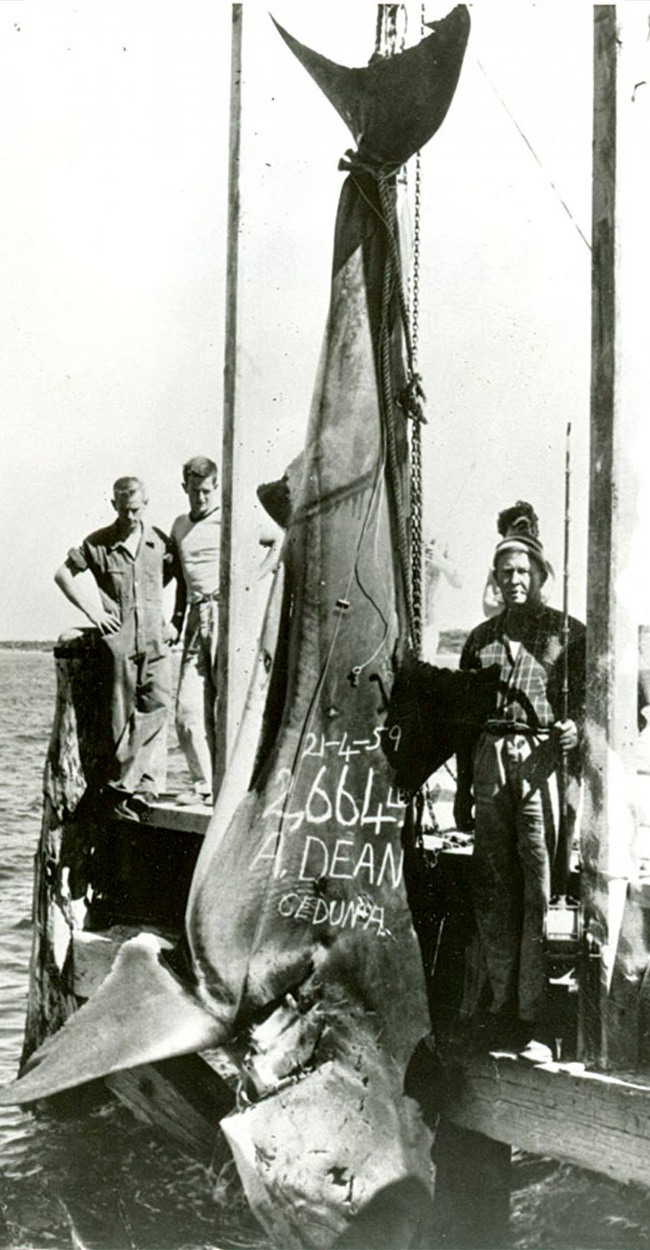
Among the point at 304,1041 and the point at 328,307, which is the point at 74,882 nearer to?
the point at 304,1041

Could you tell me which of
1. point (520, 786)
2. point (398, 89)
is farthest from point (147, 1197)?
point (398, 89)

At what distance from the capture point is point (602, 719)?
4.58 metres

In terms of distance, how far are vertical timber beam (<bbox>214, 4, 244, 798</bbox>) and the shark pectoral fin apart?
1757mm

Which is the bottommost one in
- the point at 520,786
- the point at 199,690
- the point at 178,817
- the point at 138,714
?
Result: the point at 178,817

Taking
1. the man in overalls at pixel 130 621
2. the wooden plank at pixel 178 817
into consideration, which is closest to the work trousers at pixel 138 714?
the man in overalls at pixel 130 621

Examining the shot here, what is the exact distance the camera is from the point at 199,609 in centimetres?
758

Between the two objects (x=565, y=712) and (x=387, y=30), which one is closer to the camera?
(x=565, y=712)

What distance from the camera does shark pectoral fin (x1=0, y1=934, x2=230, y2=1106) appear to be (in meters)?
4.65

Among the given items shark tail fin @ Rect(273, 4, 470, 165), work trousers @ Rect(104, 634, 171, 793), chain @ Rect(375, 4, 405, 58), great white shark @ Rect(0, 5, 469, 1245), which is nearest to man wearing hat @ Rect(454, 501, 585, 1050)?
great white shark @ Rect(0, 5, 469, 1245)

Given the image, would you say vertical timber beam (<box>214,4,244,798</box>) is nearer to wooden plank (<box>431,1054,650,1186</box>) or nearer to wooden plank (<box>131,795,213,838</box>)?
wooden plank (<box>131,795,213,838</box>)

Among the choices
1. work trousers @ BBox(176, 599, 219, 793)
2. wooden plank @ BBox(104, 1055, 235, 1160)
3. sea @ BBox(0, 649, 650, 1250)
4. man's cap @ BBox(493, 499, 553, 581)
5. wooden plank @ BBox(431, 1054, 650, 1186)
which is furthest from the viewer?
work trousers @ BBox(176, 599, 219, 793)

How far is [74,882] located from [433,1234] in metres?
3.01

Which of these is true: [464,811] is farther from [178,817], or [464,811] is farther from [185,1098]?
[185,1098]

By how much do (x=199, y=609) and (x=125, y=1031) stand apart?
319cm
